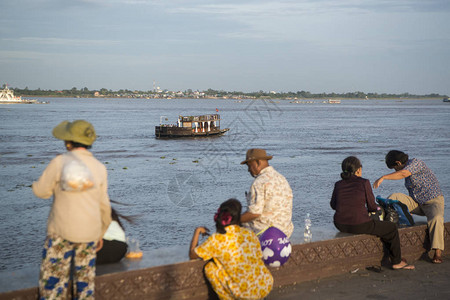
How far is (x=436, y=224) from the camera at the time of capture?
6301mm

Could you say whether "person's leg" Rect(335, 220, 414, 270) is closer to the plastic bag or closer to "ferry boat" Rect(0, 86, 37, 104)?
the plastic bag

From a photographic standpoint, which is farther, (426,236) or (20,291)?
(426,236)

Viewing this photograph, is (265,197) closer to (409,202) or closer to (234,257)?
(234,257)

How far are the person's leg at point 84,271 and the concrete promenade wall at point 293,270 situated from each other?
0.99 ft

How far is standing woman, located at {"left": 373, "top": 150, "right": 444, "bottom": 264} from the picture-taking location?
6.28m

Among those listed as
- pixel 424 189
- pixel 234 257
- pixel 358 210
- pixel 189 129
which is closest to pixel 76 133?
pixel 234 257

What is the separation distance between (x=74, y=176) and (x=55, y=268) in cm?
67

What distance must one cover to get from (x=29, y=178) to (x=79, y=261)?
19.8m

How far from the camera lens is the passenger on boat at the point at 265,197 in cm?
498

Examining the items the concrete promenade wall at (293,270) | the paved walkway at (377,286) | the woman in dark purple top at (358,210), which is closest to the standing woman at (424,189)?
the concrete promenade wall at (293,270)

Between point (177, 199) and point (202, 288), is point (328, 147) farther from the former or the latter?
point (202, 288)

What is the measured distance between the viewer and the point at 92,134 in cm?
377

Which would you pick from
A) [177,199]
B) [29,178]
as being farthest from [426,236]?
[29,178]

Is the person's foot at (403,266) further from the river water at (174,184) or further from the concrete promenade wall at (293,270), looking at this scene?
the river water at (174,184)
